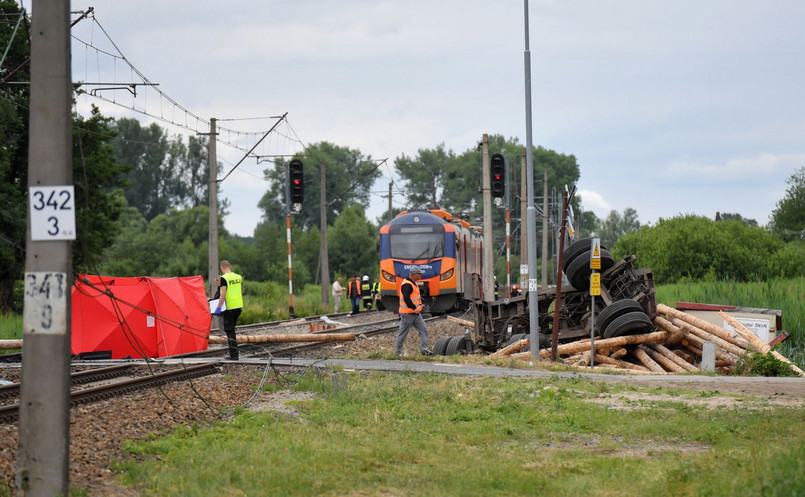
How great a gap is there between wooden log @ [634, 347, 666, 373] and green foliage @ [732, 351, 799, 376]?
155 centimetres

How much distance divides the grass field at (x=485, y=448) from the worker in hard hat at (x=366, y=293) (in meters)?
33.7

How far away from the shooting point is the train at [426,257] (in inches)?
1382

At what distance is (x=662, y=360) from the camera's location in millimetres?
20672

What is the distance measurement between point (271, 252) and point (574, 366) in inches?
2328

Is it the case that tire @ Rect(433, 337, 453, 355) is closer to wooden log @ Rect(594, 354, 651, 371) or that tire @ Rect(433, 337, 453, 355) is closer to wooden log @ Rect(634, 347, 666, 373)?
wooden log @ Rect(594, 354, 651, 371)

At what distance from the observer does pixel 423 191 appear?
4624 inches

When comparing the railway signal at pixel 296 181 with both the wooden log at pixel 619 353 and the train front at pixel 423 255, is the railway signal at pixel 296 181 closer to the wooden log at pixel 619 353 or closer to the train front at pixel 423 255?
the train front at pixel 423 255

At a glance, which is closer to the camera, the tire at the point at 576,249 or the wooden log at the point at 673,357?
the wooden log at the point at 673,357

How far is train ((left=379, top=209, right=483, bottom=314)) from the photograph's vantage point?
35.1 meters

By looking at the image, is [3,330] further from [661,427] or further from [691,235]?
[691,235]

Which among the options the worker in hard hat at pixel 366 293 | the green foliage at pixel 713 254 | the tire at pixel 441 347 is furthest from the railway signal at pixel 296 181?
the green foliage at pixel 713 254

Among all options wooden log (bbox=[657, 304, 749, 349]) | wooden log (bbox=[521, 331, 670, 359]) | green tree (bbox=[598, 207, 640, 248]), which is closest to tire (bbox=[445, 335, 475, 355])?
wooden log (bbox=[521, 331, 670, 359])

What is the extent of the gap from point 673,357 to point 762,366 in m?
2.47

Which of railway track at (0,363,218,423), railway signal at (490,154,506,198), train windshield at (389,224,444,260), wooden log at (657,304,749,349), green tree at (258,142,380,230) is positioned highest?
green tree at (258,142,380,230)
